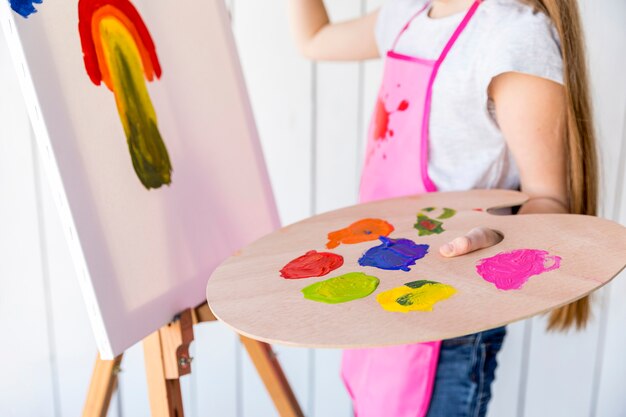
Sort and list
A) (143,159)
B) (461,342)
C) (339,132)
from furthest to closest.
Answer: (339,132) < (461,342) < (143,159)

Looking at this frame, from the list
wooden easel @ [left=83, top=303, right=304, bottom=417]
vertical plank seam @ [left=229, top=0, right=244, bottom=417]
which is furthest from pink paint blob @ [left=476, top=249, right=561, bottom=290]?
vertical plank seam @ [left=229, top=0, right=244, bottom=417]

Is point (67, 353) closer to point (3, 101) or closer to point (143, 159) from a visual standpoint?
point (3, 101)

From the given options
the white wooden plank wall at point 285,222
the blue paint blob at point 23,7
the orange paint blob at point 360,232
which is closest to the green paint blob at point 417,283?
the orange paint blob at point 360,232

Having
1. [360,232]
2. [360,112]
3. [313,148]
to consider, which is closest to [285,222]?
[313,148]

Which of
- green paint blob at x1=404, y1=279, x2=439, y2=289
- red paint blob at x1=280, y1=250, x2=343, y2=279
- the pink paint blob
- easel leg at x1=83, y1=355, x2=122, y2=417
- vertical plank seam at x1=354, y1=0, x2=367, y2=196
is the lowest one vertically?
easel leg at x1=83, y1=355, x2=122, y2=417

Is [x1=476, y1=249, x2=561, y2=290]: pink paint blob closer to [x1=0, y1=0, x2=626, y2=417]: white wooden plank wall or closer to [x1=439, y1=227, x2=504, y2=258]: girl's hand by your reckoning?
[x1=439, y1=227, x2=504, y2=258]: girl's hand

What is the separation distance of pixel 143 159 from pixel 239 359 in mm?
845

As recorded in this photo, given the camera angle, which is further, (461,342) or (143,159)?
(461,342)

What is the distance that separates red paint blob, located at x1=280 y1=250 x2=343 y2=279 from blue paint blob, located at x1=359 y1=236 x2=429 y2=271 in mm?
26

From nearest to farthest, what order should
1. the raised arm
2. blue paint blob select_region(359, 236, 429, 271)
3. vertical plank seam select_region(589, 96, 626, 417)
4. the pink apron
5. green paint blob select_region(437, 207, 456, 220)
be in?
blue paint blob select_region(359, 236, 429, 271) → green paint blob select_region(437, 207, 456, 220) → the pink apron → the raised arm → vertical plank seam select_region(589, 96, 626, 417)

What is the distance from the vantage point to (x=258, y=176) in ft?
3.00

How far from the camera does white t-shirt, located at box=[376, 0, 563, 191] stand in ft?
2.37

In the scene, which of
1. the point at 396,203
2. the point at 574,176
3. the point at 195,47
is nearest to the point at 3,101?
the point at 195,47

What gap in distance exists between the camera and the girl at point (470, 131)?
73 centimetres
